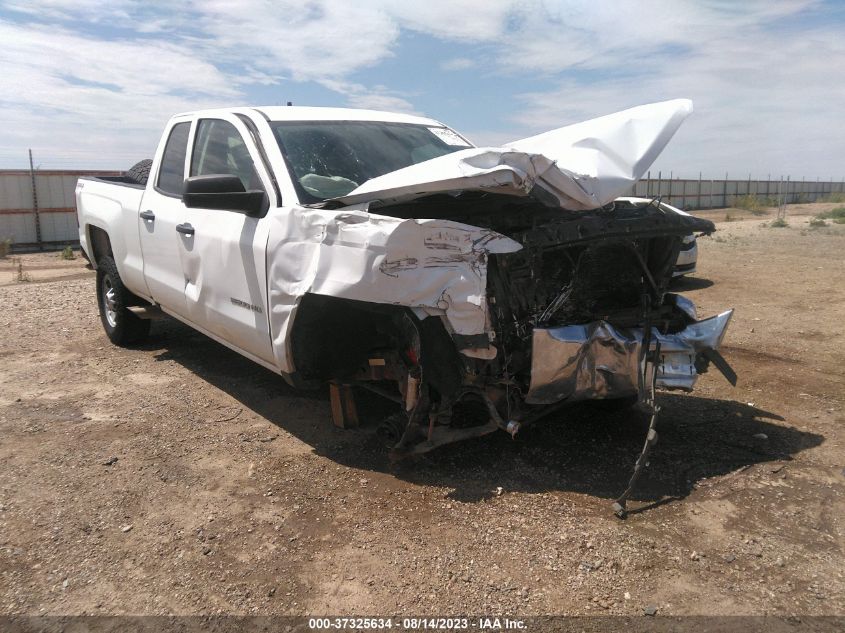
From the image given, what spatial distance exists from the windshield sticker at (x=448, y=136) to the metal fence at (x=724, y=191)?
82.5 ft

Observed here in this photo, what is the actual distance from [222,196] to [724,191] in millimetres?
51191

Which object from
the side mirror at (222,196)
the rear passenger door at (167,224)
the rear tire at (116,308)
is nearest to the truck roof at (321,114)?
the rear passenger door at (167,224)

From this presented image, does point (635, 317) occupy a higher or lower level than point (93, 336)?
higher

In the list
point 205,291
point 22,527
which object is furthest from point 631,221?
point 22,527

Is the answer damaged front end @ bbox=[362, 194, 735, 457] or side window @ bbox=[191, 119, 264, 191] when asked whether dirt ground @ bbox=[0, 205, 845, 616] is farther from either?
side window @ bbox=[191, 119, 264, 191]

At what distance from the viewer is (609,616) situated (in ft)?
8.57

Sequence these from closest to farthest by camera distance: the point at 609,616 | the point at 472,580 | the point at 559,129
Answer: the point at 609,616 → the point at 472,580 → the point at 559,129

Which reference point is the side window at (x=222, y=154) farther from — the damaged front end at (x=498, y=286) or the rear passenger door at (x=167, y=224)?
the damaged front end at (x=498, y=286)

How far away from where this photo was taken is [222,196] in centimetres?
389

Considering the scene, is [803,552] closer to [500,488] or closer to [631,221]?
[500,488]

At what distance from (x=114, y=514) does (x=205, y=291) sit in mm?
1656

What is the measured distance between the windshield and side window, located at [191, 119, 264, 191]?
0.29 meters

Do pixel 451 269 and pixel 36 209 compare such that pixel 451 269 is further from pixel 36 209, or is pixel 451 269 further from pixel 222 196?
pixel 36 209

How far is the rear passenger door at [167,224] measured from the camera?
4.98 meters
